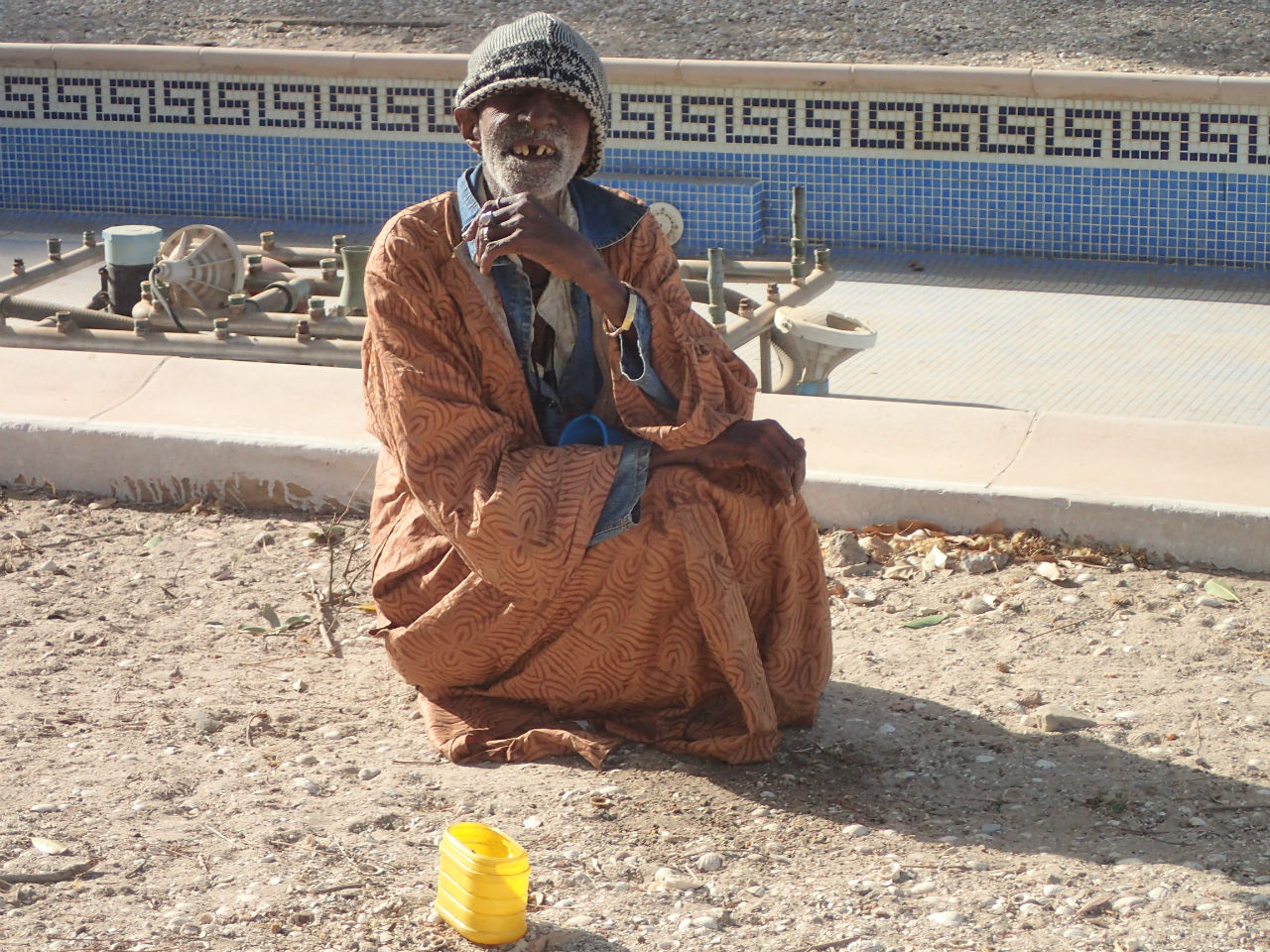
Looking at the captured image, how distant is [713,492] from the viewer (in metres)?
3.19

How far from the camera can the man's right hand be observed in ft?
10.5

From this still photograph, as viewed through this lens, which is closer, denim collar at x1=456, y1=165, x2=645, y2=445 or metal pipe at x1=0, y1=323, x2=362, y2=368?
denim collar at x1=456, y1=165, x2=645, y2=445

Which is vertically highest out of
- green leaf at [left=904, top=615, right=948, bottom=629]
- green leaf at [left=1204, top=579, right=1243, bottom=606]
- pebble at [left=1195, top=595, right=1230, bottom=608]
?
green leaf at [left=1204, top=579, right=1243, bottom=606]

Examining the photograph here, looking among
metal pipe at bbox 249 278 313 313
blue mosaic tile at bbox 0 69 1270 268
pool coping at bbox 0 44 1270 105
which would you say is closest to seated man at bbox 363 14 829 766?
metal pipe at bbox 249 278 313 313

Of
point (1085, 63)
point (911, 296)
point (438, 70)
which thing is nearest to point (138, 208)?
point (438, 70)

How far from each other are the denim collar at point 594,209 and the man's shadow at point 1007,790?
1.01 meters

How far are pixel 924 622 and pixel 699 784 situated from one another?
999 millimetres

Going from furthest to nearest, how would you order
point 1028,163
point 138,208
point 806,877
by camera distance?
point 138,208 → point 1028,163 → point 806,877

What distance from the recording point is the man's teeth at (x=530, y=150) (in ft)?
10.4

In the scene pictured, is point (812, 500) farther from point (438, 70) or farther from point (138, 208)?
point (138, 208)

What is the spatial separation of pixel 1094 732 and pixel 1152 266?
499 cm

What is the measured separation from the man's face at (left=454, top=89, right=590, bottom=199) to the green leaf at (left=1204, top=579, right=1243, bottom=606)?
5.98 ft

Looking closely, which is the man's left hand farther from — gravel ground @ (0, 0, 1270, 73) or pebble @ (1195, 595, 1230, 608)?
gravel ground @ (0, 0, 1270, 73)

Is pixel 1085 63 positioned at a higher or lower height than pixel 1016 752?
higher
